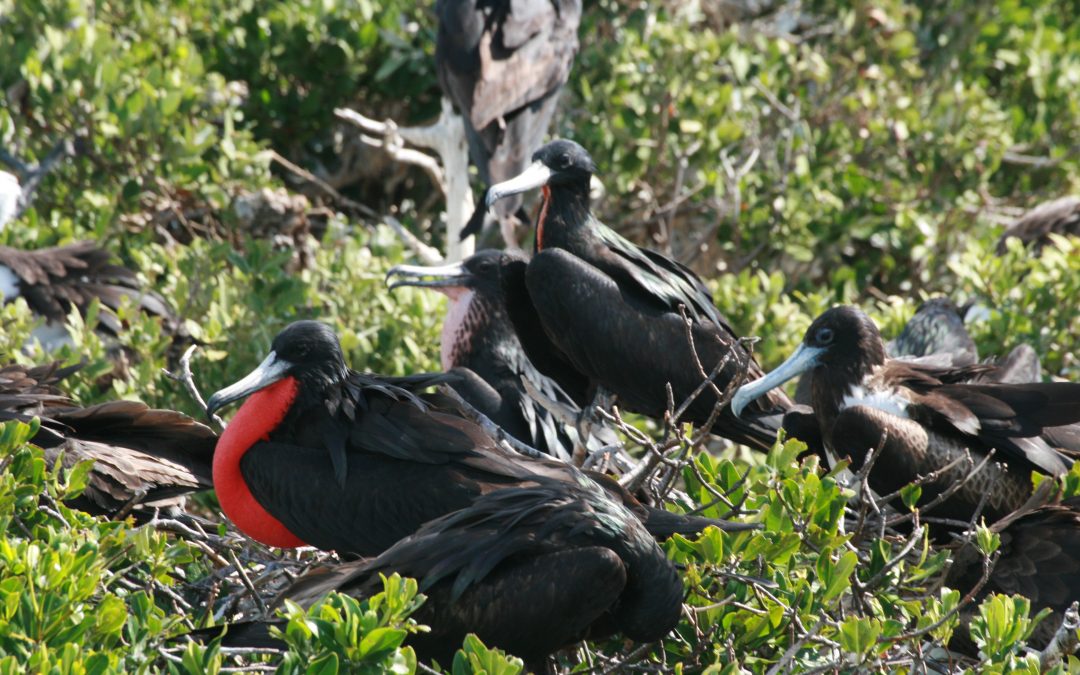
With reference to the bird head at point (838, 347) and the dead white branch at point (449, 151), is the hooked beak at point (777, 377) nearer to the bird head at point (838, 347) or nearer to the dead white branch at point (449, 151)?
the bird head at point (838, 347)

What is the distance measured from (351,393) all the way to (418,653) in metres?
0.90

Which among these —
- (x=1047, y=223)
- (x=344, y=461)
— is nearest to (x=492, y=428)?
(x=344, y=461)

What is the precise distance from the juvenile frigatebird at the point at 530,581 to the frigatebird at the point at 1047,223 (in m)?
4.11

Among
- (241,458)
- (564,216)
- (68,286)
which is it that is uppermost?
(564,216)

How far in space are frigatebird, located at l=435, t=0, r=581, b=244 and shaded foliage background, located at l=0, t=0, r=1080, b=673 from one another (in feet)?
0.96

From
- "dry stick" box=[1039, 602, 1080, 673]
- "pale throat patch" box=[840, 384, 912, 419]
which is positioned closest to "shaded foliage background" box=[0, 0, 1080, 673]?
"pale throat patch" box=[840, 384, 912, 419]

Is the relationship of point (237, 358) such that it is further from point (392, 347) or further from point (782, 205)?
point (782, 205)

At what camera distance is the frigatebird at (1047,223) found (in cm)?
668

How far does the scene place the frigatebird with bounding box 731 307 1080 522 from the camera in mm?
4012

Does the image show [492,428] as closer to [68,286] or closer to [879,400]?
[879,400]

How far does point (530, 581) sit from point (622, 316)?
1629 millimetres

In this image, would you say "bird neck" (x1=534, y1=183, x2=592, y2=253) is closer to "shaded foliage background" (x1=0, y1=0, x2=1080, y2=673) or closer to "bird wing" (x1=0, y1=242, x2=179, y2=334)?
"shaded foliage background" (x1=0, y1=0, x2=1080, y2=673)

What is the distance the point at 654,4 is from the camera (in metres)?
7.00

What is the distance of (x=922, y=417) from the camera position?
414 centimetres
